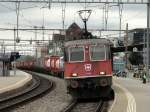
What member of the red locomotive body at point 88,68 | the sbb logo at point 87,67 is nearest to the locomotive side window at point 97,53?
the red locomotive body at point 88,68

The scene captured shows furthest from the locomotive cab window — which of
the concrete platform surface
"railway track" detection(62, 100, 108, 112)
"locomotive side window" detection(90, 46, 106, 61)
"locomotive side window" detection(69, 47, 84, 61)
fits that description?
the concrete platform surface

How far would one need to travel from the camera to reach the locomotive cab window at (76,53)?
2722 cm

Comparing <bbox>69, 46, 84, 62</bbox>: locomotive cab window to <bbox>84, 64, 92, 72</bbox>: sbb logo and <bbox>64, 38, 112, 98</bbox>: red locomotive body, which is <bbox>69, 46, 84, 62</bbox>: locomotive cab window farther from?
<bbox>84, 64, 92, 72</bbox>: sbb logo

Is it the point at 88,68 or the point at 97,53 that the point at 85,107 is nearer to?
the point at 88,68

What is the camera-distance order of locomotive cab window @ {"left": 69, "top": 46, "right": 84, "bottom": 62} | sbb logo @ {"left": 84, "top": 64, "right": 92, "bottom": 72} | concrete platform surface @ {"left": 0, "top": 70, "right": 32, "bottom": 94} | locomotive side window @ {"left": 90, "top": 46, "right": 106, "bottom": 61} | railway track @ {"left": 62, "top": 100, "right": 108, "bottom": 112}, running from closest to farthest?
1. railway track @ {"left": 62, "top": 100, "right": 108, "bottom": 112}
2. sbb logo @ {"left": 84, "top": 64, "right": 92, "bottom": 72}
3. locomotive side window @ {"left": 90, "top": 46, "right": 106, "bottom": 61}
4. locomotive cab window @ {"left": 69, "top": 46, "right": 84, "bottom": 62}
5. concrete platform surface @ {"left": 0, "top": 70, "right": 32, "bottom": 94}

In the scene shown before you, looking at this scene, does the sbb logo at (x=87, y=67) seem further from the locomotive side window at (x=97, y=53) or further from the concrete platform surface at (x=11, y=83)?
the concrete platform surface at (x=11, y=83)

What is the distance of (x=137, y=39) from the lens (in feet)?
347

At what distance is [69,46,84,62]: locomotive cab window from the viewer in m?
27.2

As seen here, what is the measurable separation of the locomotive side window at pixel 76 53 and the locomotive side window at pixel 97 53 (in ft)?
1.70

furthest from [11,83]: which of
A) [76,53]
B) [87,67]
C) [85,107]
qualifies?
[85,107]

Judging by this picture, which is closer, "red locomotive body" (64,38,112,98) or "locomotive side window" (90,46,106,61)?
"red locomotive body" (64,38,112,98)

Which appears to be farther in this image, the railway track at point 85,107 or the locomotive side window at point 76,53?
the locomotive side window at point 76,53

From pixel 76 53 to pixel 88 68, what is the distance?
3.81 ft

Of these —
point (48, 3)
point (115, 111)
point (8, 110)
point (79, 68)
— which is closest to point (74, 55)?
point (79, 68)
